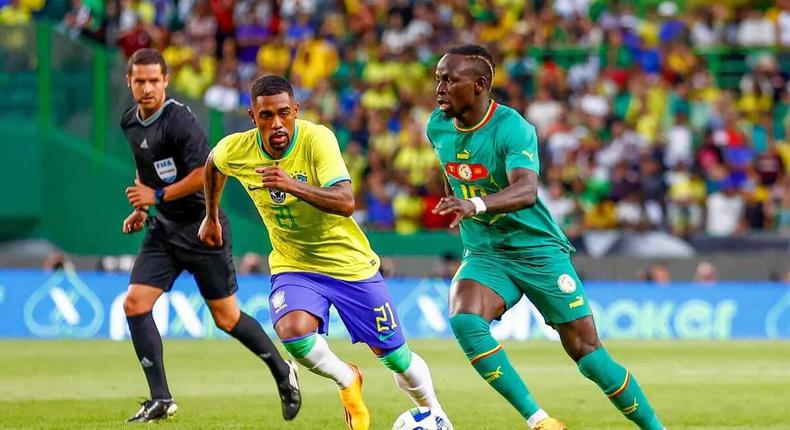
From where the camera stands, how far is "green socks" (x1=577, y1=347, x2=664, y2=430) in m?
8.25

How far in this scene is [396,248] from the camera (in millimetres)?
22203

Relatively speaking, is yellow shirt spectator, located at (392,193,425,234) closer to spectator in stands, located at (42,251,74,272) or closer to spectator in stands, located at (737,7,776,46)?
spectator in stands, located at (42,251,74,272)

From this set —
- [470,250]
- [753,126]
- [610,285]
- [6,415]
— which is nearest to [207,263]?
[6,415]

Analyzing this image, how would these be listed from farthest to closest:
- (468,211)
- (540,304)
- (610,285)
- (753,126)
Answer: (753,126)
(610,285)
(540,304)
(468,211)

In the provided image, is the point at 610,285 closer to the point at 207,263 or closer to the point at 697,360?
the point at 697,360

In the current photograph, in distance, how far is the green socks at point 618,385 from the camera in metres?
8.25

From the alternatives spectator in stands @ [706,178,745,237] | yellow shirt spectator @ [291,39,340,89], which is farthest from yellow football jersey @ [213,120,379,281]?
yellow shirt spectator @ [291,39,340,89]

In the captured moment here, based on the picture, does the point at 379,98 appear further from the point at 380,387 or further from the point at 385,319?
the point at 385,319

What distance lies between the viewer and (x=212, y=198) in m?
9.11

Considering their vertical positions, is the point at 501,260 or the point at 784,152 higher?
the point at 501,260

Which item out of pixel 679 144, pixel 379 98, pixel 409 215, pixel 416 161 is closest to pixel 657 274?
pixel 679 144

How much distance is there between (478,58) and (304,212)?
137 centimetres

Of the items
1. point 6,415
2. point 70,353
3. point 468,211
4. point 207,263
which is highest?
point 468,211

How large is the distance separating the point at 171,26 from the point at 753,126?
33.0 feet
